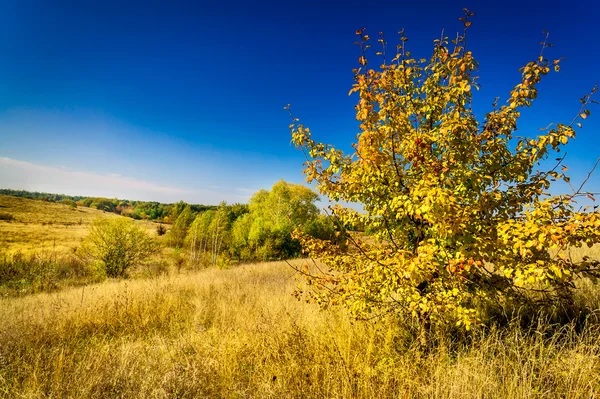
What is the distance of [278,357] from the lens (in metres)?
4.01

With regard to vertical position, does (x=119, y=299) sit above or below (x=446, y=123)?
below

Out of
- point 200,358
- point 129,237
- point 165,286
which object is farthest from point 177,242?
point 200,358

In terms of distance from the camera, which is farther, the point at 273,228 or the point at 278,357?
the point at 273,228

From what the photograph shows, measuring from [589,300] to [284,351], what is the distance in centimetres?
605

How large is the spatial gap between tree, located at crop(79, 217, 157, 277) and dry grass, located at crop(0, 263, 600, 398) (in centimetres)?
1490

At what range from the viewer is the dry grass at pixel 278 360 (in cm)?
308

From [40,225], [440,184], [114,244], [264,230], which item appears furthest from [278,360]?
[40,225]

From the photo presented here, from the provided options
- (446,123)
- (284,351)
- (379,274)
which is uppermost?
(446,123)

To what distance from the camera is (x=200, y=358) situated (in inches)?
161

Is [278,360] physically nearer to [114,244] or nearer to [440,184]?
[440,184]

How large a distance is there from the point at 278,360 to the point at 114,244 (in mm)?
20652

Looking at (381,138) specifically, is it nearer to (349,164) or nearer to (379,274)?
(349,164)

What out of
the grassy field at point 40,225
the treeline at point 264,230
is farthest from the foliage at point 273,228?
the grassy field at point 40,225

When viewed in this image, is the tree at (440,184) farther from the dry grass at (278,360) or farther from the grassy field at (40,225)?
the grassy field at (40,225)
